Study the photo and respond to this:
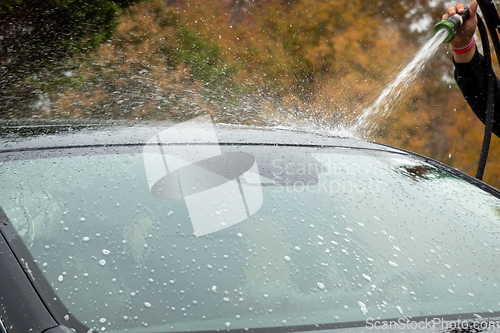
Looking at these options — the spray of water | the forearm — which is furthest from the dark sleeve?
the spray of water

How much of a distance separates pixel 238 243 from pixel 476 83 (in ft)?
6.42

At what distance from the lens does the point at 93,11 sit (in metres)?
5.70

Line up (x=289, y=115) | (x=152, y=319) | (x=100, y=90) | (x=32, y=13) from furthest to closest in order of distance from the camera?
1. (x=289, y=115)
2. (x=100, y=90)
3. (x=32, y=13)
4. (x=152, y=319)

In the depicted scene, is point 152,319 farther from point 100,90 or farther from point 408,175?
point 100,90

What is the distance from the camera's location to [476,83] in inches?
91.8

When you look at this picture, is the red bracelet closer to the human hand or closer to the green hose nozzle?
the human hand

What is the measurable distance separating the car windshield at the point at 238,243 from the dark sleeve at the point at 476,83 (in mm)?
1145

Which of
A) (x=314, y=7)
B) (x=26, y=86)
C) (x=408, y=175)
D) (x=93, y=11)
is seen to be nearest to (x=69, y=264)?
(x=408, y=175)

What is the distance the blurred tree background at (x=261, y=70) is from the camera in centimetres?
638

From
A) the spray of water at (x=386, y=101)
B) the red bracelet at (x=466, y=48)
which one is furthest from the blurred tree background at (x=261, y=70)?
the red bracelet at (x=466, y=48)

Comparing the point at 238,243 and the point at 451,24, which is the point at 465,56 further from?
the point at 238,243

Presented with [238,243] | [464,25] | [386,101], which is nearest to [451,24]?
[464,25]

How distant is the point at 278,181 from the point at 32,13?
575 centimetres

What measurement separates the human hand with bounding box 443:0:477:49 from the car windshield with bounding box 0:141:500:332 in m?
1.25
